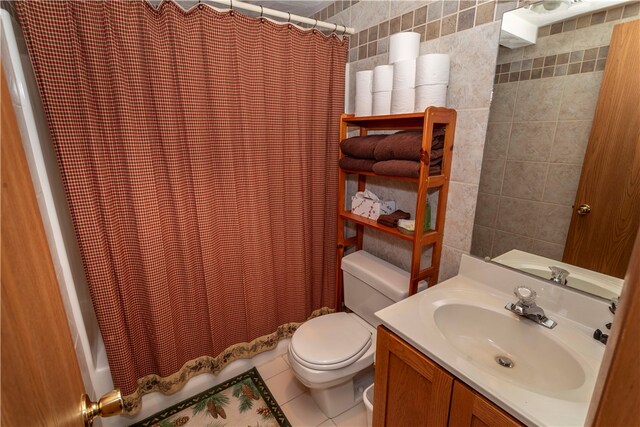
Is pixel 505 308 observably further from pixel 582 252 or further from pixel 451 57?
pixel 451 57

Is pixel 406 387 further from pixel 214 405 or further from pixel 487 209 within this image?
pixel 214 405

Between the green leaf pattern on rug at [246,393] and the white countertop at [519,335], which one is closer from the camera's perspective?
the white countertop at [519,335]

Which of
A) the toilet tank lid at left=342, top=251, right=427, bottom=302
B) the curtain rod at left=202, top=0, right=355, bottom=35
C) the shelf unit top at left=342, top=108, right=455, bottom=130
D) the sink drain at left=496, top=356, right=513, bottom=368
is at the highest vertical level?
the curtain rod at left=202, top=0, right=355, bottom=35

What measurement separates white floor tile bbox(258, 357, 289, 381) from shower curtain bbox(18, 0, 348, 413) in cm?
14

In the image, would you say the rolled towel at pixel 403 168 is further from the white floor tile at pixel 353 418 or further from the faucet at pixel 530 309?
the white floor tile at pixel 353 418

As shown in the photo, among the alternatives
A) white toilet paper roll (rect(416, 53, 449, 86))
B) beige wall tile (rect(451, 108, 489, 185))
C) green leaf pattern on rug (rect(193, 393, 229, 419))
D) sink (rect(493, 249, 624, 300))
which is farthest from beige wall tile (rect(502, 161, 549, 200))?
green leaf pattern on rug (rect(193, 393, 229, 419))

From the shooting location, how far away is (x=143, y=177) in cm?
130

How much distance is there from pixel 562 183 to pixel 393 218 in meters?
0.68

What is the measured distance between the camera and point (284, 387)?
1740 millimetres

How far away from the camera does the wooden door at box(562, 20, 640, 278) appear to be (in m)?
0.87

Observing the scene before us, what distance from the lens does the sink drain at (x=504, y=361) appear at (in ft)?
3.33

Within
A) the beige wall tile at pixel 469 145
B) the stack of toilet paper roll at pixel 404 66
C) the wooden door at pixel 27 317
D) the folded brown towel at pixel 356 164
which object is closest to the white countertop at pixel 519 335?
the beige wall tile at pixel 469 145

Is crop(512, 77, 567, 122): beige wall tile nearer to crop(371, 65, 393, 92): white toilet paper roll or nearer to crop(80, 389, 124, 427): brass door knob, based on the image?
crop(371, 65, 393, 92): white toilet paper roll

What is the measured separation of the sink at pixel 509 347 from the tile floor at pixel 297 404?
82 centimetres
